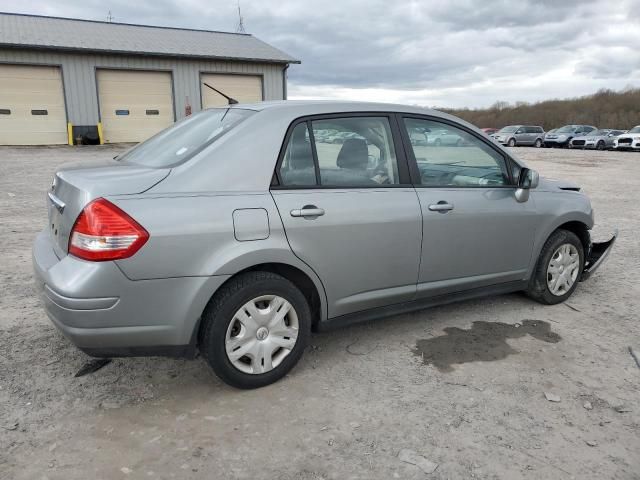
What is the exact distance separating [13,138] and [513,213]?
70.4ft

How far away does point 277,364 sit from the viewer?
9.89ft

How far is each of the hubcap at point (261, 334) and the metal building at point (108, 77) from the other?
20.7 m

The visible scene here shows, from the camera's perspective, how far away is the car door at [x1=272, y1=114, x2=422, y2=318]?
2.98m

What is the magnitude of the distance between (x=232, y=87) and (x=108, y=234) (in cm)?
2254

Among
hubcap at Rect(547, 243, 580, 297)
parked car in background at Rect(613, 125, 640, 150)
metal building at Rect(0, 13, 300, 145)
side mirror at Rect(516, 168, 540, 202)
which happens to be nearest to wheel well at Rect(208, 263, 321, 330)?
side mirror at Rect(516, 168, 540, 202)

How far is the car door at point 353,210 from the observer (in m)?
2.98

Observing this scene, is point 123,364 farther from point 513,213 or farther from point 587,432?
point 513,213

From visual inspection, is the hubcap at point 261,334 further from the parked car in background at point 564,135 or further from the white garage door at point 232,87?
the parked car in background at point 564,135

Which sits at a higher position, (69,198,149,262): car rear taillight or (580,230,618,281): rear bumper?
(69,198,149,262): car rear taillight

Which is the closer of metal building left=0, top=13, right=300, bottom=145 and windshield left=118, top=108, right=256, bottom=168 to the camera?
windshield left=118, top=108, right=256, bottom=168

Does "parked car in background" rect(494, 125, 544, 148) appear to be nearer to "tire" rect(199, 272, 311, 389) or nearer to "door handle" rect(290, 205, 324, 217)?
"door handle" rect(290, 205, 324, 217)

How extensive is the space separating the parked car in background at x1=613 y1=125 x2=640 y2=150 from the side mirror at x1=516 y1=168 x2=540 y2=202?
30.0 metres

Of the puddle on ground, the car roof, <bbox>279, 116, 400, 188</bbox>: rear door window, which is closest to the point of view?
<bbox>279, 116, 400, 188</bbox>: rear door window

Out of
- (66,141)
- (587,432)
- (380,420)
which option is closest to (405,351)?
(380,420)
